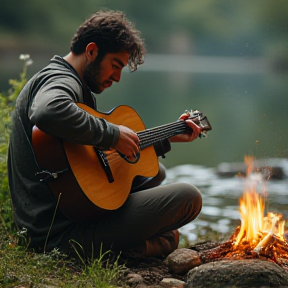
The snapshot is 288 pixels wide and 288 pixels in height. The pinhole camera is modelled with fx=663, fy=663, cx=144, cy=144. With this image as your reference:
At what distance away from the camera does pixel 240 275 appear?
3.25 meters

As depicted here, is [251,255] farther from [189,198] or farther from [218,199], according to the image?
[218,199]

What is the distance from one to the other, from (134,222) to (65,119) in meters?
0.75

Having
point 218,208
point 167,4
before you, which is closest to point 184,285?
point 218,208

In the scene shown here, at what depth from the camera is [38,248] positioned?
3816 millimetres

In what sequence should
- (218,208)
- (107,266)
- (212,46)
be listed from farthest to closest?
(212,46)
(218,208)
(107,266)

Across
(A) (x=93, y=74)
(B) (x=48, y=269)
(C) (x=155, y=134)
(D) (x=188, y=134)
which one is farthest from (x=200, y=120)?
(B) (x=48, y=269)

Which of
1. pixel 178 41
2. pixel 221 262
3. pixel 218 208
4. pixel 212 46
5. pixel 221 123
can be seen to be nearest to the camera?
pixel 221 262

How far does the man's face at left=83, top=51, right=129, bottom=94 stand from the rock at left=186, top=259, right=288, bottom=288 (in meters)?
1.23

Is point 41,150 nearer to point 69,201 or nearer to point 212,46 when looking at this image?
point 69,201

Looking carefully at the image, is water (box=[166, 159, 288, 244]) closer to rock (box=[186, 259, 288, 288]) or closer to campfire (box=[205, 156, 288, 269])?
campfire (box=[205, 156, 288, 269])

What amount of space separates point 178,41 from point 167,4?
11.6ft

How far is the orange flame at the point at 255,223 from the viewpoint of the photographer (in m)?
3.81

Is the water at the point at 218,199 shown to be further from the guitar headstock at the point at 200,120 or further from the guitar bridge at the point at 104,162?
the guitar bridge at the point at 104,162

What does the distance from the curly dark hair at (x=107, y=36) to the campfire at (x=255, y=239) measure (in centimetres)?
117
